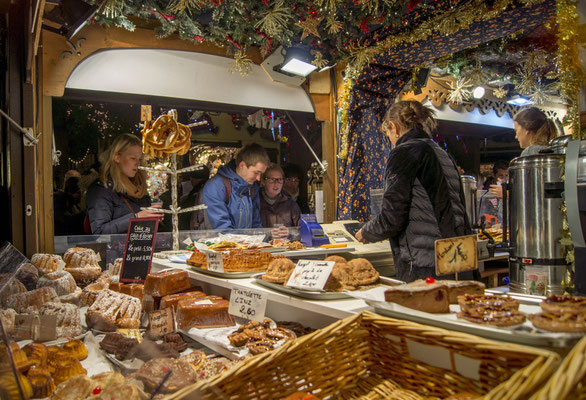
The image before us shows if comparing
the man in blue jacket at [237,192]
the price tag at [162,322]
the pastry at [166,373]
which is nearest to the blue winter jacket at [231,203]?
the man in blue jacket at [237,192]

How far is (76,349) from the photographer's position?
5.27ft

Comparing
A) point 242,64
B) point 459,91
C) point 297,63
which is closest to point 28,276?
point 242,64

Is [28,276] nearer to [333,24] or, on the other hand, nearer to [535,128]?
[333,24]

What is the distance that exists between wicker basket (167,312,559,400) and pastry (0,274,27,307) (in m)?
0.94

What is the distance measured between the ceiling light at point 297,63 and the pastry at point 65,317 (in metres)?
3.54

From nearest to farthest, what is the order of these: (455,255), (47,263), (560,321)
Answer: (560,321)
(455,255)
(47,263)

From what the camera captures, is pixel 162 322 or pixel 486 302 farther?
pixel 162 322

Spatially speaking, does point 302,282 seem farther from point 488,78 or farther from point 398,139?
point 488,78

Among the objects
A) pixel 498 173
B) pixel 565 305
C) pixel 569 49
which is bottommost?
pixel 565 305

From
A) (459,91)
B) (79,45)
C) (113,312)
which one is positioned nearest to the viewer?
(113,312)

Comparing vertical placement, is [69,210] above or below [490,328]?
above

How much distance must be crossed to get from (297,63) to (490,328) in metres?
4.14

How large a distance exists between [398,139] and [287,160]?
2.66 meters

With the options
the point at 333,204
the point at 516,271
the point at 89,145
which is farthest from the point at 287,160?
the point at 516,271
